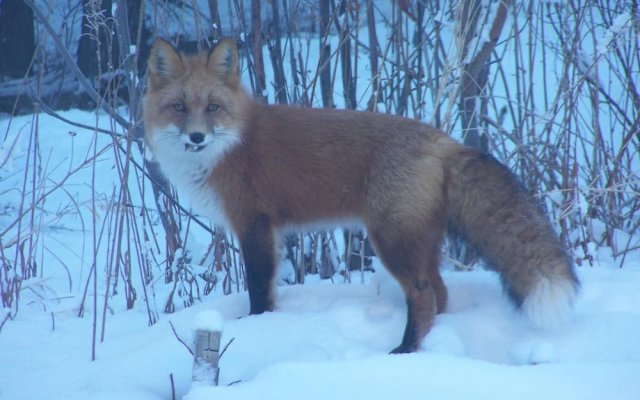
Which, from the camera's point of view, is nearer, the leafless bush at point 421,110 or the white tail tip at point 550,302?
the white tail tip at point 550,302

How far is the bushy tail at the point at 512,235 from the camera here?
2865 millimetres

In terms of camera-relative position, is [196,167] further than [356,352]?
Yes

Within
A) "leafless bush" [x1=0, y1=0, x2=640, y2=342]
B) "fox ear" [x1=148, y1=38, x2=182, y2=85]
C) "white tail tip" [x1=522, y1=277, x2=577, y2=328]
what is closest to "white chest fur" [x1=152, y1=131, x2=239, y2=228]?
"fox ear" [x1=148, y1=38, x2=182, y2=85]

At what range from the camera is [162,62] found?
3.62 meters

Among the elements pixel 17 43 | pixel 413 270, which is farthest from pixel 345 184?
pixel 17 43

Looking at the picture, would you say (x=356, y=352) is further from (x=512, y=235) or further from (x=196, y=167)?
(x=196, y=167)

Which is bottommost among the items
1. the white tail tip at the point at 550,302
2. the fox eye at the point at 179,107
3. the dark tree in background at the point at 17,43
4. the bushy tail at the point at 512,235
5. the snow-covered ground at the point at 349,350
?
the snow-covered ground at the point at 349,350

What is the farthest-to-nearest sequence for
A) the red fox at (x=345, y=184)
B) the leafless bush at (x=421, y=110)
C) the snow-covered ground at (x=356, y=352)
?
the leafless bush at (x=421, y=110) < the red fox at (x=345, y=184) < the snow-covered ground at (x=356, y=352)

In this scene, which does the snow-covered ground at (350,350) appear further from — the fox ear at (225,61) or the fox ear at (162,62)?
the fox ear at (225,61)

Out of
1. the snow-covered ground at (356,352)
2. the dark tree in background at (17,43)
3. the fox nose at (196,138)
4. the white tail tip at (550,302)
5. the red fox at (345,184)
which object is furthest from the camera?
the dark tree in background at (17,43)

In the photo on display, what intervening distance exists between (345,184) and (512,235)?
2.61ft

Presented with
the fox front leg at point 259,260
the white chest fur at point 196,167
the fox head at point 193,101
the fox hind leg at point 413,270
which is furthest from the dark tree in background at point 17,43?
the fox hind leg at point 413,270

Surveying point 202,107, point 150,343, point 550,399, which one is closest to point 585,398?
point 550,399

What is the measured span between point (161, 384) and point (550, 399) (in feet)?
4.58
